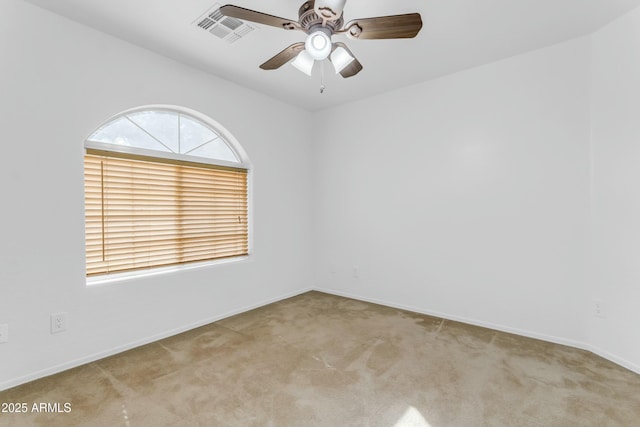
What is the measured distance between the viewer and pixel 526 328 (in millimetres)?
2762

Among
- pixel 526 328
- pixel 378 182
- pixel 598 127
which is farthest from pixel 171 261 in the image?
pixel 598 127

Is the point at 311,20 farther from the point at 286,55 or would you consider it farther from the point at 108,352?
the point at 108,352

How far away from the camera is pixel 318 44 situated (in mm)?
1842

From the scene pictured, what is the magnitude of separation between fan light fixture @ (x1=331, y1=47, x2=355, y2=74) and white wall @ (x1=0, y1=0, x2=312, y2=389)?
5.34 feet

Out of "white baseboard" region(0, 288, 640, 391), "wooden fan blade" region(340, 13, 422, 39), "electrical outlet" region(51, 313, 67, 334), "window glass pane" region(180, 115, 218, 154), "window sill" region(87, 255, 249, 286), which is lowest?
"white baseboard" region(0, 288, 640, 391)

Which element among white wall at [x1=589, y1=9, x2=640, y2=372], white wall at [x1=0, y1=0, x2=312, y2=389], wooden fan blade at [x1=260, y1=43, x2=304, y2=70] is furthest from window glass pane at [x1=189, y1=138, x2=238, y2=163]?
white wall at [x1=589, y1=9, x2=640, y2=372]

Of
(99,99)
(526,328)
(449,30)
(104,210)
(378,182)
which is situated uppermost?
(449,30)

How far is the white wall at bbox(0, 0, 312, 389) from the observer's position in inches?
78.7

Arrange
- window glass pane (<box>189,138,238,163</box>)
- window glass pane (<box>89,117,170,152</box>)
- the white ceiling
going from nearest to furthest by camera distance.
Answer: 1. the white ceiling
2. window glass pane (<box>89,117,170,152</box>)
3. window glass pane (<box>189,138,238,163</box>)

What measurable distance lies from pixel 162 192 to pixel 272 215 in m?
1.37

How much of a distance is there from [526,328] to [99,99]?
435 centimetres

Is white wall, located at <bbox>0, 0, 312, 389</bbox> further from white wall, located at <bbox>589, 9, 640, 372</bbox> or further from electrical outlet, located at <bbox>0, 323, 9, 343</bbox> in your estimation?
white wall, located at <bbox>589, 9, 640, 372</bbox>

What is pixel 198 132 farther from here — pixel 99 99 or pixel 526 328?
pixel 526 328

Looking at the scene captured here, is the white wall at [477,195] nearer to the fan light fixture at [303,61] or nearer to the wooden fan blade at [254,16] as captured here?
the fan light fixture at [303,61]
